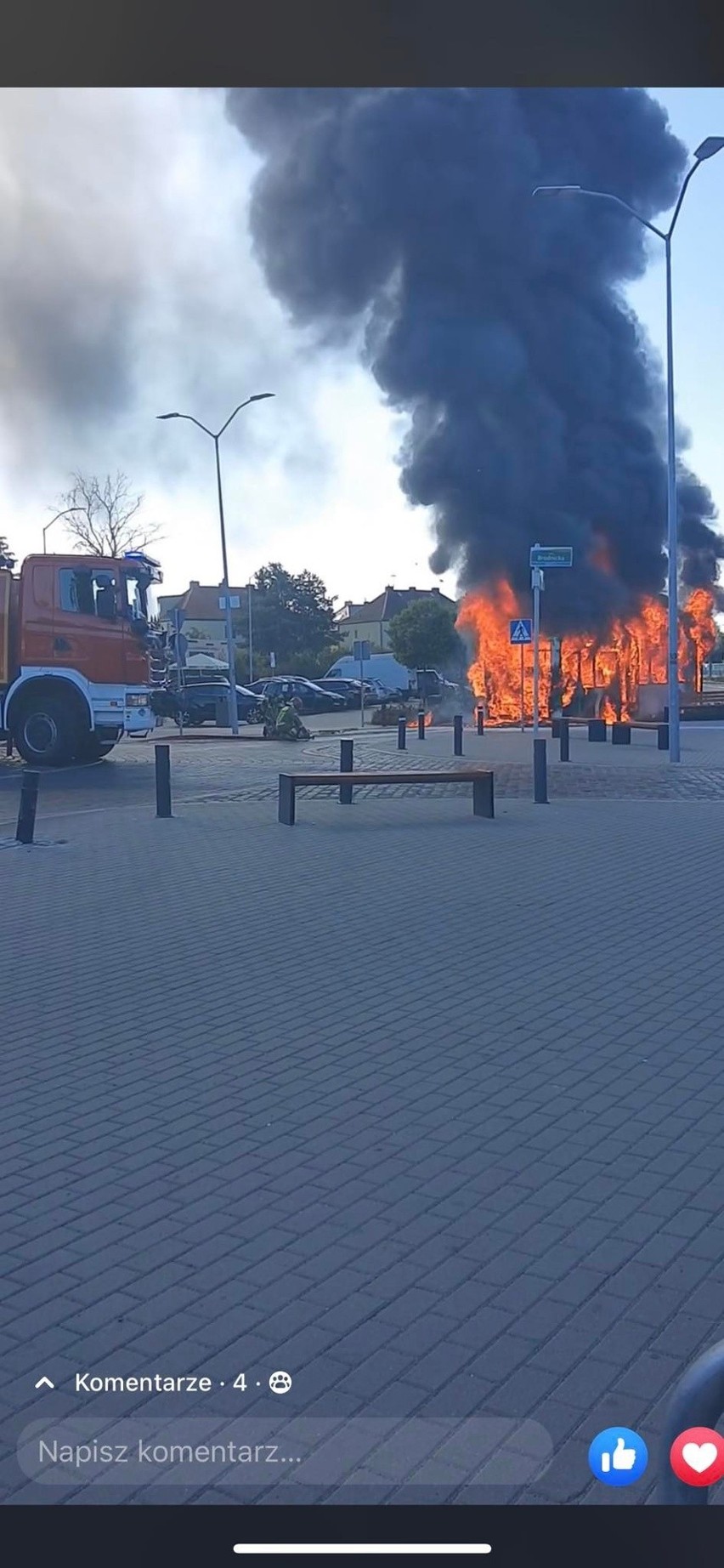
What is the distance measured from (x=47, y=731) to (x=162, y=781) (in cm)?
646

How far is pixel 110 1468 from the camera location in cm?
164

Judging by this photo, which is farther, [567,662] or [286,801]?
[567,662]

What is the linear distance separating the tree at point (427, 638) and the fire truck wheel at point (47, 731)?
5.00 meters

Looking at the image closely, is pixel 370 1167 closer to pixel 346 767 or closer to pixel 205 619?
pixel 346 767

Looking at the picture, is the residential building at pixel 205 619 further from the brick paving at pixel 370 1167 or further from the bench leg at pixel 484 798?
the brick paving at pixel 370 1167

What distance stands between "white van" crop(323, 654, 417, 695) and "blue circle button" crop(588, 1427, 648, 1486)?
70.1 feet

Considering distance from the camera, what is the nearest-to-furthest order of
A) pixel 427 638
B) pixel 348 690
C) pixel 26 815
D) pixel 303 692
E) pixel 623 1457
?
pixel 623 1457 < pixel 26 815 < pixel 303 692 < pixel 427 638 < pixel 348 690

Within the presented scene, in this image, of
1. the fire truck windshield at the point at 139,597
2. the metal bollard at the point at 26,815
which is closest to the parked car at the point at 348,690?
the fire truck windshield at the point at 139,597

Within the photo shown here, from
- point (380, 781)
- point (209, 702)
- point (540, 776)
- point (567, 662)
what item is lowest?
point (540, 776)

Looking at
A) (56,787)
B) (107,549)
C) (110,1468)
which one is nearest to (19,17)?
(110,1468)

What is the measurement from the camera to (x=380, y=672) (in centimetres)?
2828

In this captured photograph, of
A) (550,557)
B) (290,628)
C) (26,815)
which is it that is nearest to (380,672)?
(550,557)

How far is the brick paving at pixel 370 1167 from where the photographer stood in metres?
2.31

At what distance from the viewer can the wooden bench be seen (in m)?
11.4
